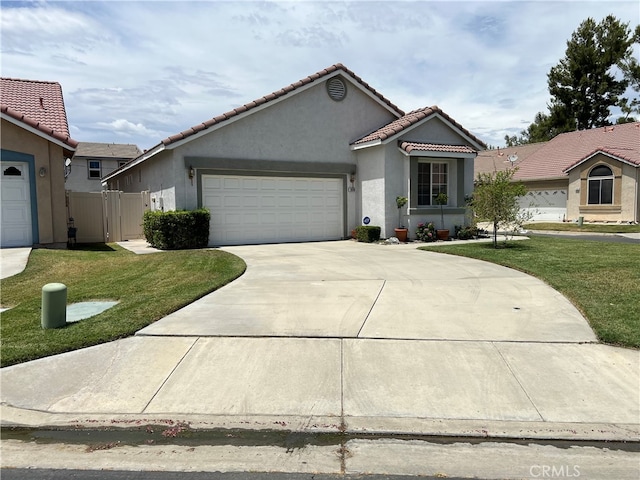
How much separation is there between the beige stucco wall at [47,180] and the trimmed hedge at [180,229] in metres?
2.82

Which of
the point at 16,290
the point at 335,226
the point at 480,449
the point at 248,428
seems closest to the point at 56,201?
the point at 16,290

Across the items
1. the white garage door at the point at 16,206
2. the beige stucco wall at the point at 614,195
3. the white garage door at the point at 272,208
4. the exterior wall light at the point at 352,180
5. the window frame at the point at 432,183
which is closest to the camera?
the white garage door at the point at 16,206

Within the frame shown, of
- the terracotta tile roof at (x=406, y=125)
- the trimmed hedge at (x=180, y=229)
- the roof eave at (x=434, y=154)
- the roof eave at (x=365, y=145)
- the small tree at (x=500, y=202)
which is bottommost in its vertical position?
the trimmed hedge at (x=180, y=229)

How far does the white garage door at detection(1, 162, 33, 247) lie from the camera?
14.1 metres

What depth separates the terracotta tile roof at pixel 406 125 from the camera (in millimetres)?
17489

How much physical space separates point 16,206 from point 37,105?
4328 millimetres

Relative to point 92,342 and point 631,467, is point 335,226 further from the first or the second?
point 631,467

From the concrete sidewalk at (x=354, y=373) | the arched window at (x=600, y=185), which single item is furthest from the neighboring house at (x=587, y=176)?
the concrete sidewalk at (x=354, y=373)

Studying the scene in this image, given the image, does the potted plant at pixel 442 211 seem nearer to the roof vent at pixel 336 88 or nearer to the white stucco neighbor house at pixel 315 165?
the white stucco neighbor house at pixel 315 165

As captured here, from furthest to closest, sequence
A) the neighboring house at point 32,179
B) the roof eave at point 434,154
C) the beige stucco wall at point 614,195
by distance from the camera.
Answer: the beige stucco wall at point 614,195 → the roof eave at point 434,154 → the neighboring house at point 32,179

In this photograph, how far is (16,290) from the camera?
30.8ft

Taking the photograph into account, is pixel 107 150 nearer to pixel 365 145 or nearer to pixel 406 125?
pixel 365 145

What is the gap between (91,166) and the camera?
39219 millimetres

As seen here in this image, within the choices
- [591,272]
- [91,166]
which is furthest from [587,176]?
[91,166]
